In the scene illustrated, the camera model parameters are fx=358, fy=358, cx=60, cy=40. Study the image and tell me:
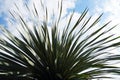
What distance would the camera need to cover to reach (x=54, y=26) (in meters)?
4.53

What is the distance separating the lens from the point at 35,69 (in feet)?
13.4

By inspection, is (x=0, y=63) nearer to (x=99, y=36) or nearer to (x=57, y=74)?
(x=57, y=74)

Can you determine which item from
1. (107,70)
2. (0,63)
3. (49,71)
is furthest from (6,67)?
(107,70)

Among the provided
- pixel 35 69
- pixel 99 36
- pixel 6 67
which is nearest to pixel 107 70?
pixel 99 36

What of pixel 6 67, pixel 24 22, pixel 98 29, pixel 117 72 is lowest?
pixel 117 72

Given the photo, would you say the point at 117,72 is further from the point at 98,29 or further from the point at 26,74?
the point at 26,74

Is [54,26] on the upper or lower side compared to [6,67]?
upper

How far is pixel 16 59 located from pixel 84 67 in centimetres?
79

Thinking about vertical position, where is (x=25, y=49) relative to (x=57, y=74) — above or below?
above

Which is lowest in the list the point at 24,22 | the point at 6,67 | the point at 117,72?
the point at 117,72

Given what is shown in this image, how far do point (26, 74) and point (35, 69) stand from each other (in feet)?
0.39

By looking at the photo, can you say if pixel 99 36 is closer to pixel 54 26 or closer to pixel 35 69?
pixel 54 26

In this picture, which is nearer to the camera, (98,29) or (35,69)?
(35,69)

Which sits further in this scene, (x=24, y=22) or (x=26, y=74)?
(x=24, y=22)
